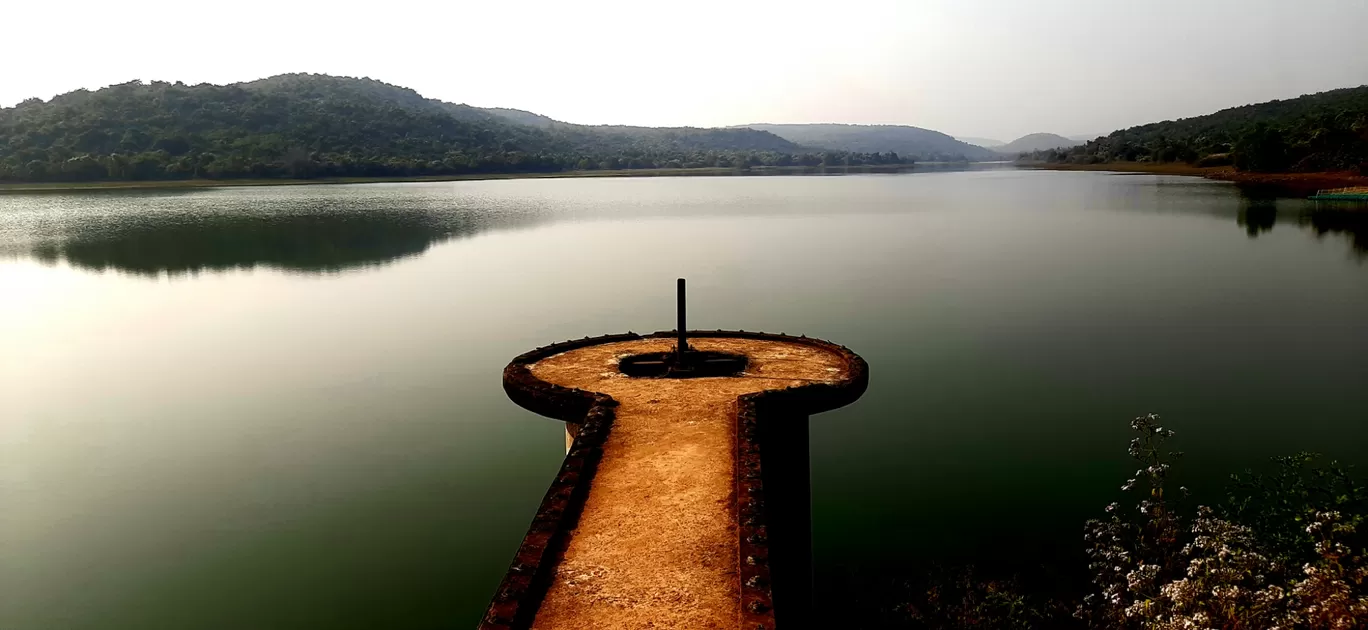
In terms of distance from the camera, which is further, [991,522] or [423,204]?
[423,204]

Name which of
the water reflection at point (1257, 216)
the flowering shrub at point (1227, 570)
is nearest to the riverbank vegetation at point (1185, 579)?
the flowering shrub at point (1227, 570)

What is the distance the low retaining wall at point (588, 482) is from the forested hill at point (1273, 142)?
251 feet

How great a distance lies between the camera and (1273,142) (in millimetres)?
79875

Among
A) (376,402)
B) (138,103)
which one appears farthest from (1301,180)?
(138,103)

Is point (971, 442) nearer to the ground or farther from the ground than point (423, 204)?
nearer to the ground

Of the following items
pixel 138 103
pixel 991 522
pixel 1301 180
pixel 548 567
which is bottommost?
pixel 991 522

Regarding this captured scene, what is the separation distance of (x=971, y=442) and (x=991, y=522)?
2.87 m

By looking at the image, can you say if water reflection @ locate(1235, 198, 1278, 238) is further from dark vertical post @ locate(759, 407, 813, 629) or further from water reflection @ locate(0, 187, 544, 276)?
water reflection @ locate(0, 187, 544, 276)

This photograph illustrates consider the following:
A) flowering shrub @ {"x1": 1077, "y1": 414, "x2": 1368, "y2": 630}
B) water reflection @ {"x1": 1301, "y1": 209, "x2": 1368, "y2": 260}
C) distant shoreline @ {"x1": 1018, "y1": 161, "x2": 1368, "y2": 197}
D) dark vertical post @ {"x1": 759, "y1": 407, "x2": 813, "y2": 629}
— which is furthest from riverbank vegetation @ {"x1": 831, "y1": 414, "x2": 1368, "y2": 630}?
distant shoreline @ {"x1": 1018, "y1": 161, "x2": 1368, "y2": 197}

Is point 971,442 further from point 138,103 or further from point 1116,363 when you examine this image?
point 138,103

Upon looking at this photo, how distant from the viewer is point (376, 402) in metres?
16.9

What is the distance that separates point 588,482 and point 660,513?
0.91 metres

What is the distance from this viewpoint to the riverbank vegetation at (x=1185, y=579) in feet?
23.4

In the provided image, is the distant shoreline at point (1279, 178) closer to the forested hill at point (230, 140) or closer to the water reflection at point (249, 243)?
the water reflection at point (249, 243)
